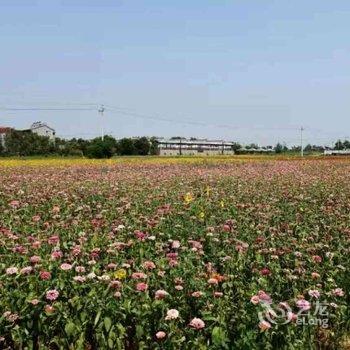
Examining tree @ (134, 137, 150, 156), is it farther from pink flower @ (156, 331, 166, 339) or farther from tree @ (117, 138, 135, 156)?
pink flower @ (156, 331, 166, 339)

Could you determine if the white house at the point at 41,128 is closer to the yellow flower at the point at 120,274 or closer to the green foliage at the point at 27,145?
the green foliage at the point at 27,145

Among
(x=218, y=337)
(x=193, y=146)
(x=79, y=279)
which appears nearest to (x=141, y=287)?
(x=79, y=279)

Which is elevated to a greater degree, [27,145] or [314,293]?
[27,145]

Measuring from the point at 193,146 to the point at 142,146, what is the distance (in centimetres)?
6063

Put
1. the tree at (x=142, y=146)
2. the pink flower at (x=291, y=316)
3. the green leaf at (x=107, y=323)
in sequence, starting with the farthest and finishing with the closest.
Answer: the tree at (x=142, y=146) → the pink flower at (x=291, y=316) → the green leaf at (x=107, y=323)

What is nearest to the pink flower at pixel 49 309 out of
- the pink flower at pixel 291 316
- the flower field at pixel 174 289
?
the flower field at pixel 174 289

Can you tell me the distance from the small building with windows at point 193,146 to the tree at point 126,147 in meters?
31.6

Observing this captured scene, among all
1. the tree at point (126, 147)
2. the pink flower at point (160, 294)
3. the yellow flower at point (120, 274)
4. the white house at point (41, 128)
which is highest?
the white house at point (41, 128)

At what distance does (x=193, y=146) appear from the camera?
544 feet

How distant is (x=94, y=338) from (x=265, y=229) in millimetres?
3724

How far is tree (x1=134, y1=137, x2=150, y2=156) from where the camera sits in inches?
4093

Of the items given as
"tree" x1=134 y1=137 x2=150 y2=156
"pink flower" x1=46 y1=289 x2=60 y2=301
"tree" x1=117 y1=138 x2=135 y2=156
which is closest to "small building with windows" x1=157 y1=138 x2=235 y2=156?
"tree" x1=134 y1=137 x2=150 y2=156

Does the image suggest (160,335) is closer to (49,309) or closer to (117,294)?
(117,294)

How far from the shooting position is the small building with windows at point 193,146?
141m
